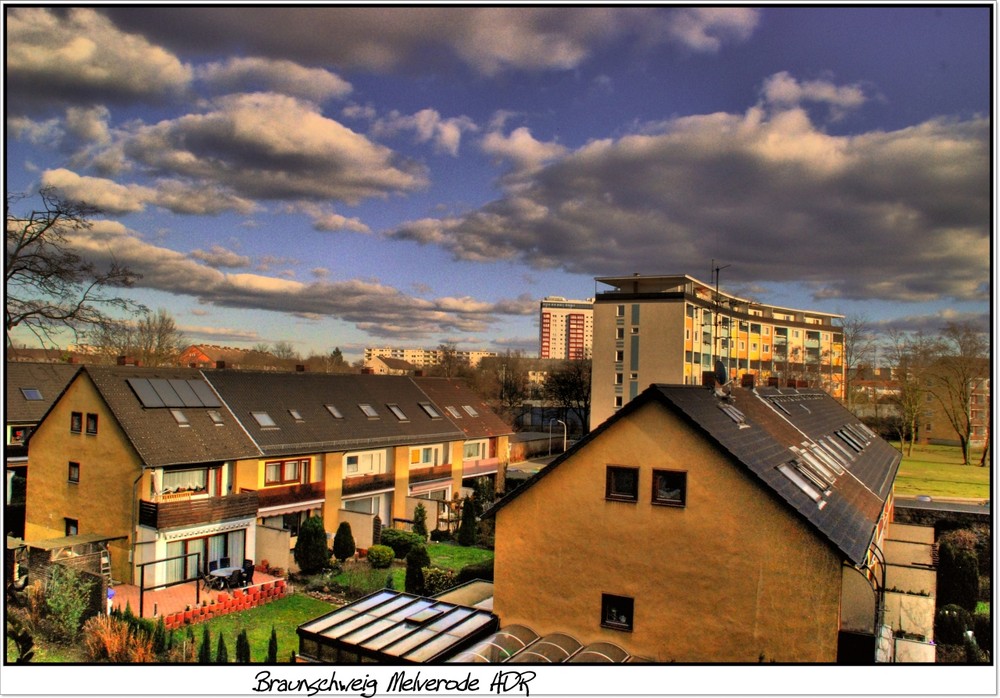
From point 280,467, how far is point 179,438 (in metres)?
4.06

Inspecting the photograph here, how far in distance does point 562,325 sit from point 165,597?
13953 centimetres

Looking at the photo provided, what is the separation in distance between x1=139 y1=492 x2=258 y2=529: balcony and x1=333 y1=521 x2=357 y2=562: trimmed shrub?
301cm

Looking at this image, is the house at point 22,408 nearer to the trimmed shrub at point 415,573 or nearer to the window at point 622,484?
the trimmed shrub at point 415,573

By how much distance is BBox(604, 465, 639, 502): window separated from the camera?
11.6 m

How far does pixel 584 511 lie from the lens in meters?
11.9

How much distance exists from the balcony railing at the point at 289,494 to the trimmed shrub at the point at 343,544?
2521mm

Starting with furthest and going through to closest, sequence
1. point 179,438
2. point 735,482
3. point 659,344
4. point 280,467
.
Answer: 1. point 659,344
2. point 280,467
3. point 179,438
4. point 735,482

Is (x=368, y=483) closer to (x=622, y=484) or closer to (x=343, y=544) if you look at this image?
(x=343, y=544)

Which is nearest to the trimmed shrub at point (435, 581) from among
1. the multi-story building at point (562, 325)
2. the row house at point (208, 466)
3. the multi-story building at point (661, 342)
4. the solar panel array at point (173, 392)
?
the row house at point (208, 466)

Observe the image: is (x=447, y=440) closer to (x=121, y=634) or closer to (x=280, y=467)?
(x=280, y=467)

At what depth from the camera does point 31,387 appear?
1216 inches

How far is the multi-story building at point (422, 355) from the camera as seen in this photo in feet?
302

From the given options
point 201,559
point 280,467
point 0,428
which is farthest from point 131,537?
point 0,428

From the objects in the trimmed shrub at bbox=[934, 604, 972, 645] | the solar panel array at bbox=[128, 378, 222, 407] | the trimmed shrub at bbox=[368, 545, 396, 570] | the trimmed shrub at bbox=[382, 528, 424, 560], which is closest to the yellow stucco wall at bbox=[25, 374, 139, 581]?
the solar panel array at bbox=[128, 378, 222, 407]
